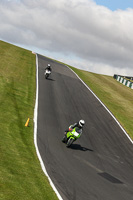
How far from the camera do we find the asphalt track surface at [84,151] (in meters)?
10.7

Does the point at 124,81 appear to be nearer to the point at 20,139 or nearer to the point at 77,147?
the point at 77,147

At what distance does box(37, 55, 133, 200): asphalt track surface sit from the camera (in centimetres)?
1073

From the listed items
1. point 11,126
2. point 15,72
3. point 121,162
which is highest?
point 15,72

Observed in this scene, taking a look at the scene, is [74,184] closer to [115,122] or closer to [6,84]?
[115,122]

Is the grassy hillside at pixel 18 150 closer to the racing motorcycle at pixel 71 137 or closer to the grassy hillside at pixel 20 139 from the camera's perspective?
the grassy hillside at pixel 20 139

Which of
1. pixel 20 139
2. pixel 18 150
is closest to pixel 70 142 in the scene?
pixel 20 139

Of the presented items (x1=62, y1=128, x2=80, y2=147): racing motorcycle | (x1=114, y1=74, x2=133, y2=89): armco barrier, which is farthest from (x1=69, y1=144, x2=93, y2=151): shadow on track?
(x1=114, y1=74, x2=133, y2=89): armco barrier

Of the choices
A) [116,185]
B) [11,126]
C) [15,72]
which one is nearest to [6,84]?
[15,72]

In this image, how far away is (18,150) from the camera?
1199 centimetres

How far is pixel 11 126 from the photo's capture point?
1485 cm

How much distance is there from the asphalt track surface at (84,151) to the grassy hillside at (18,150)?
64cm

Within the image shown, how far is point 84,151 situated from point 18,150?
440 centimetres

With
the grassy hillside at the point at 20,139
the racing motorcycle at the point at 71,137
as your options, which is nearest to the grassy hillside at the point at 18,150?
the grassy hillside at the point at 20,139

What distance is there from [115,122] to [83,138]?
6.43 m
